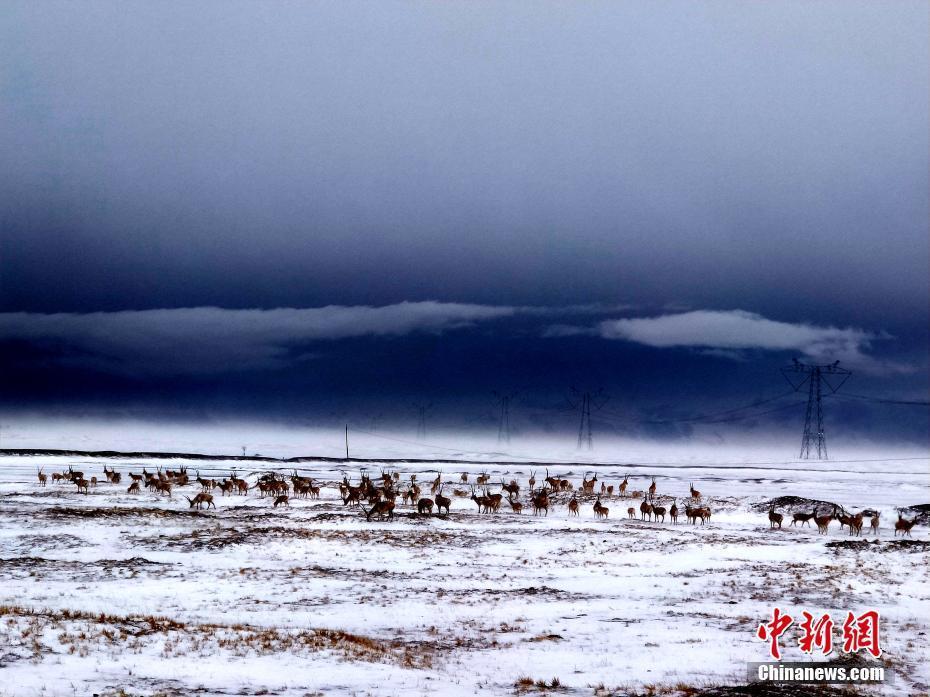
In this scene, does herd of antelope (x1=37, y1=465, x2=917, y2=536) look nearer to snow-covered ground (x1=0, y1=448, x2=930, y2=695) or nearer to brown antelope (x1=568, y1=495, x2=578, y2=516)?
brown antelope (x1=568, y1=495, x2=578, y2=516)

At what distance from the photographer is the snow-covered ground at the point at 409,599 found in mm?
15000

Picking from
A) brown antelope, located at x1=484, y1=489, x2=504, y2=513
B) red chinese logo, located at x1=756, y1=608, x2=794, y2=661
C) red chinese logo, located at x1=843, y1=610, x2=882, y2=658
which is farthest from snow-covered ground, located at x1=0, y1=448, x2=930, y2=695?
brown antelope, located at x1=484, y1=489, x2=504, y2=513

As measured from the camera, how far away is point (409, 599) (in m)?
23.7

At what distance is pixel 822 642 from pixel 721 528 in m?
26.5

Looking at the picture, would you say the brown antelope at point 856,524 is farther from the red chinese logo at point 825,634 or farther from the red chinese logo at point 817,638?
the red chinese logo at point 817,638

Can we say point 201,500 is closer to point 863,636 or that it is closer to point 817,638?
point 817,638

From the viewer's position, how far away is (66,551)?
31328 millimetres

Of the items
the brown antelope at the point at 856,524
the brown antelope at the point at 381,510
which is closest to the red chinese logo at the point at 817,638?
the brown antelope at the point at 856,524

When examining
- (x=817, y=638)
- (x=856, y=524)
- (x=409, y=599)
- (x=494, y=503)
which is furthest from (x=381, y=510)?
(x=817, y=638)

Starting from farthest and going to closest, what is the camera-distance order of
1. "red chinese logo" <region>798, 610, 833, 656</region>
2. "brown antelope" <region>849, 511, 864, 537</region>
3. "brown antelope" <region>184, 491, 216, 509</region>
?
"brown antelope" <region>184, 491, 216, 509</region>
"brown antelope" <region>849, 511, 864, 537</region>
"red chinese logo" <region>798, 610, 833, 656</region>

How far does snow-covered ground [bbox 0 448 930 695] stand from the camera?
15000 mm

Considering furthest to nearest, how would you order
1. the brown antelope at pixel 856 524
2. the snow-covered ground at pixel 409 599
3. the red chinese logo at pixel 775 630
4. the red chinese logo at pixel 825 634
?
the brown antelope at pixel 856 524 → the red chinese logo at pixel 825 634 → the red chinese logo at pixel 775 630 → the snow-covered ground at pixel 409 599

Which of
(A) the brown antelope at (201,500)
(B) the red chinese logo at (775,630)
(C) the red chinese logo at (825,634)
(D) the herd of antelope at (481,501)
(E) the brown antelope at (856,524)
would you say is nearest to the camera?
(B) the red chinese logo at (775,630)

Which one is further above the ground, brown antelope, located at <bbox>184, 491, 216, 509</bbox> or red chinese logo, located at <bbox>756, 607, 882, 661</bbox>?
red chinese logo, located at <bbox>756, 607, 882, 661</bbox>
